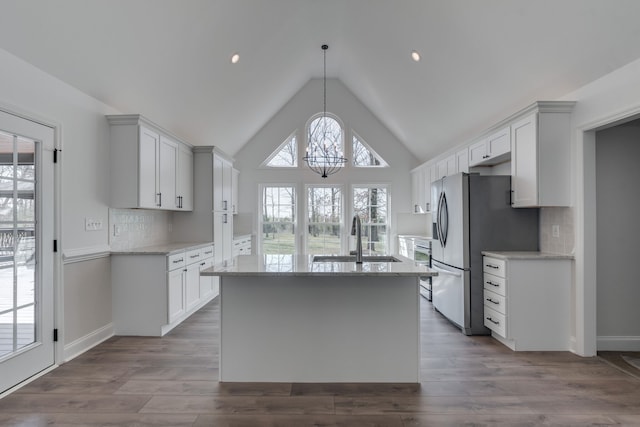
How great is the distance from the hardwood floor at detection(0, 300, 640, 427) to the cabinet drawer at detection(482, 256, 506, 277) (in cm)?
75

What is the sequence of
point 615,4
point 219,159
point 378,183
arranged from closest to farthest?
point 615,4 < point 219,159 < point 378,183

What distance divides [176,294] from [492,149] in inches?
155

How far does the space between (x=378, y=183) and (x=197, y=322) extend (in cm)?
439

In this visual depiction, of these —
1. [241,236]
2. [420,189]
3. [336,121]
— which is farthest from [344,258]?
[336,121]

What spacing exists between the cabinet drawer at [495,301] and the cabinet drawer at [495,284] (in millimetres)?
41

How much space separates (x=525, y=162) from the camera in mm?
3387

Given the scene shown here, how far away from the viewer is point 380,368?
2.60 meters

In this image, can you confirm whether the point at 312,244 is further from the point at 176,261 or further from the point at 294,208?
the point at 176,261

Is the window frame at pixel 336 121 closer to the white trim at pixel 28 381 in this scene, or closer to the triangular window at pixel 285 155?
the triangular window at pixel 285 155

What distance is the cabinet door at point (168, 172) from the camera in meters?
4.16

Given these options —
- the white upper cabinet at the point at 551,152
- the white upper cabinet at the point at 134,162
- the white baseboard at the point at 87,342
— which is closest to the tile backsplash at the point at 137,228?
the white upper cabinet at the point at 134,162

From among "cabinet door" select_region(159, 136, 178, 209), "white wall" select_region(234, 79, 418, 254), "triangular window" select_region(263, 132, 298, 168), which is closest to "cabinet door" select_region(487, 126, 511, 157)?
"white wall" select_region(234, 79, 418, 254)

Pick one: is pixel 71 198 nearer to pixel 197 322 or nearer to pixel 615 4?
pixel 197 322

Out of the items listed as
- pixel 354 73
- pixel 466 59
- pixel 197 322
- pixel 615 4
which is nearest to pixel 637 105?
pixel 615 4
